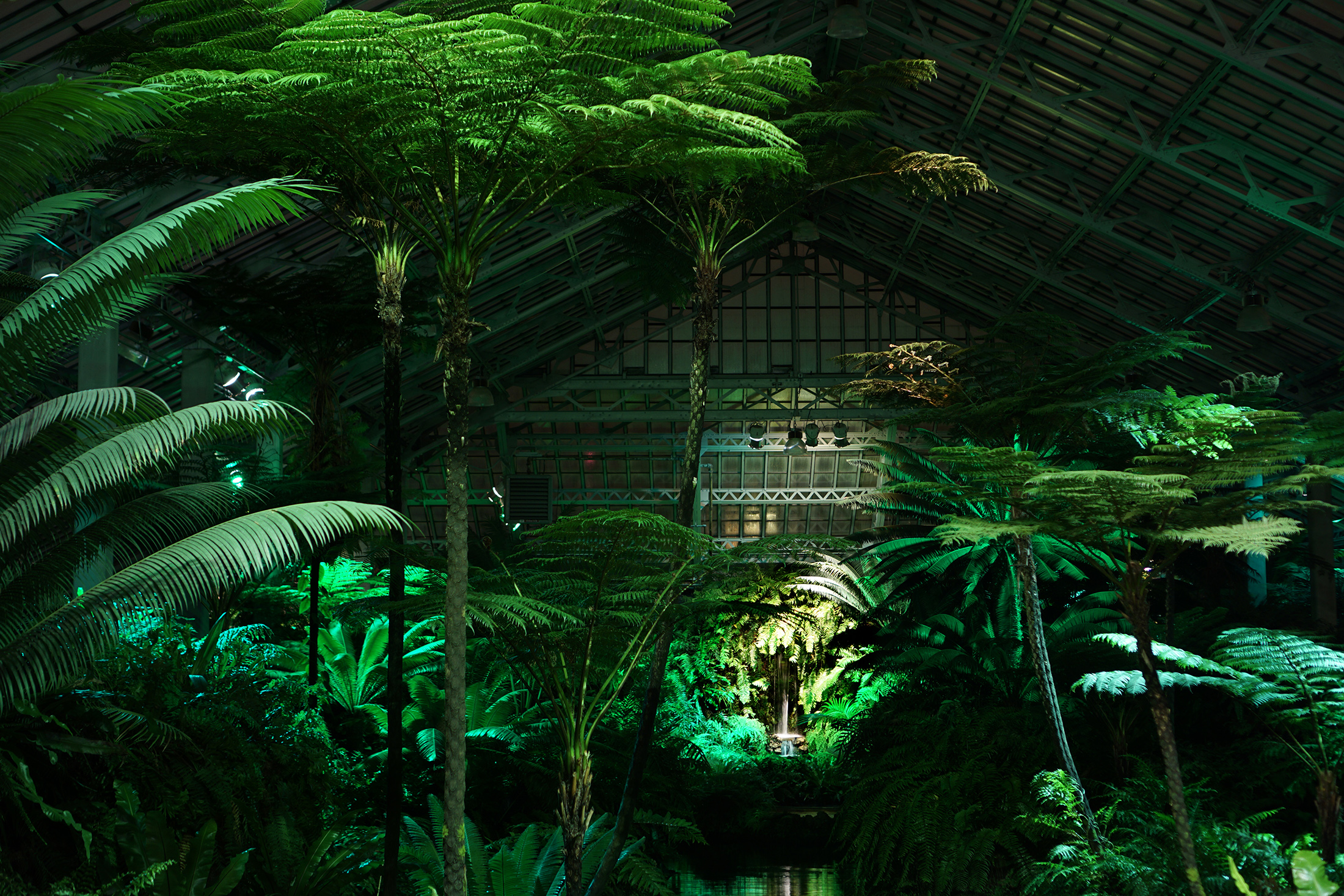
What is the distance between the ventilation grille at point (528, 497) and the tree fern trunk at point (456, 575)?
58.1 feet

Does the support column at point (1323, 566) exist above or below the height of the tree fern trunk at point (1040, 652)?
above

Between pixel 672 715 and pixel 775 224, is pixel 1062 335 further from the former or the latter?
pixel 672 715

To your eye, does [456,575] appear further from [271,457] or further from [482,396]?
[482,396]

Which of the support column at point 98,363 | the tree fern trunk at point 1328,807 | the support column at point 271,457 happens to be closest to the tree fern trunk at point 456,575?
the support column at point 271,457

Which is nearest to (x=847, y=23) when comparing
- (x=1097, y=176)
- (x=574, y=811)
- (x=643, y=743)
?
(x=1097, y=176)

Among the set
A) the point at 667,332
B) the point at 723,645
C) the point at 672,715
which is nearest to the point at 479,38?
the point at 672,715

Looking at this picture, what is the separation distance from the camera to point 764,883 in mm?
9172

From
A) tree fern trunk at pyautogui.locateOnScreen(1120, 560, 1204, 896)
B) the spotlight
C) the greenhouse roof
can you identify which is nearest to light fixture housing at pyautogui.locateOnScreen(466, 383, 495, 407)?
the greenhouse roof

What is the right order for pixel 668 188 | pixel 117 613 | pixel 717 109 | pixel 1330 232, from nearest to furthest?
pixel 717 109, pixel 117 613, pixel 668 188, pixel 1330 232

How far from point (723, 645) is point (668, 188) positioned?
917cm

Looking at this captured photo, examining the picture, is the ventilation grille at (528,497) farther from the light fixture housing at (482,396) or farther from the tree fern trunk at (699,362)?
the tree fern trunk at (699,362)

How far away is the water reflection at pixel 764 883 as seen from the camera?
8.70 metres

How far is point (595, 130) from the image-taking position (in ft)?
14.0

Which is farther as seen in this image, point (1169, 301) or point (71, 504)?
point (1169, 301)
